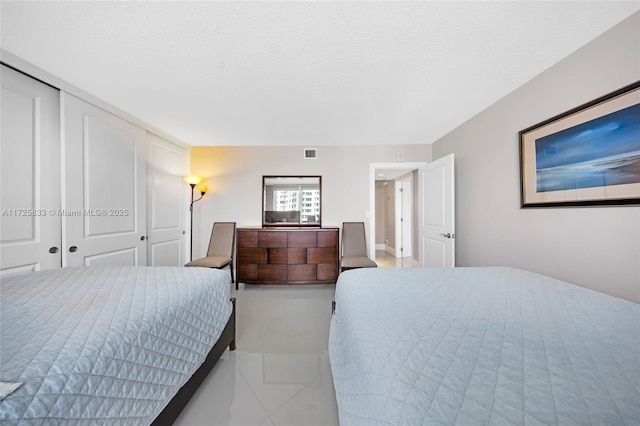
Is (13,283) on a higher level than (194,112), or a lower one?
lower

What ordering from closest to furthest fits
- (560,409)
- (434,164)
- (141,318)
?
1. (560,409)
2. (141,318)
3. (434,164)

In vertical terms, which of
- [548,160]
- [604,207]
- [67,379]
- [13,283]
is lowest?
[67,379]

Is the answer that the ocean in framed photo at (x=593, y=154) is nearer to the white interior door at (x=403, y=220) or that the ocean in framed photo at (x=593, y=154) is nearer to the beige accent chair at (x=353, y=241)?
the beige accent chair at (x=353, y=241)

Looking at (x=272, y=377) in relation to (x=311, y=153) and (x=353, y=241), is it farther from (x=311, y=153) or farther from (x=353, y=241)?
(x=311, y=153)

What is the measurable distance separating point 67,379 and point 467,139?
3808 mm

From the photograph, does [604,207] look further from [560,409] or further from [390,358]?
[390,358]

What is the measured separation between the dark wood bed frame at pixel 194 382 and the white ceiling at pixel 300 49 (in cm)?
202

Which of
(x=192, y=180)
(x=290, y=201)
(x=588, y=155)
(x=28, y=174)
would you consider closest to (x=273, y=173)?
(x=290, y=201)

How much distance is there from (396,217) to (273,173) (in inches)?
155

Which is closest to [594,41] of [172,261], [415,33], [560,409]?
[415,33]

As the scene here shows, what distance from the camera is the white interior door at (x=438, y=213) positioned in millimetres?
2932

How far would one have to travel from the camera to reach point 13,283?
132 cm

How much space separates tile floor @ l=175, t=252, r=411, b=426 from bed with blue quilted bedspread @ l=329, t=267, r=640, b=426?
0.68 metres

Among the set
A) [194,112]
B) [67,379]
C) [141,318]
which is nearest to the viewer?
[67,379]
